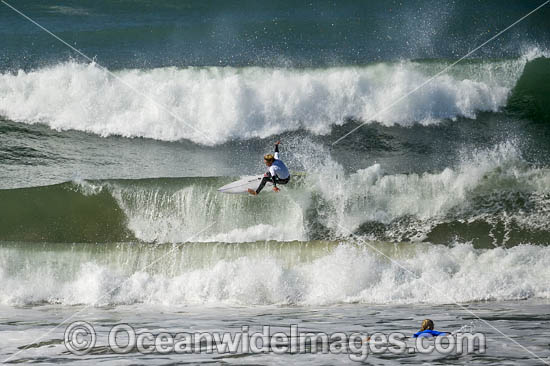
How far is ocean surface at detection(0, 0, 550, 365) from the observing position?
10938 mm

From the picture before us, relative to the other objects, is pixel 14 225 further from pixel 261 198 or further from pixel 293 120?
pixel 293 120

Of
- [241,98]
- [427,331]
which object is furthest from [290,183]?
[427,331]

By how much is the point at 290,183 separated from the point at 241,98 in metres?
4.31

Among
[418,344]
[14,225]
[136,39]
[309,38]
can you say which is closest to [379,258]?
[418,344]

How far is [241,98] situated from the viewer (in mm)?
17516

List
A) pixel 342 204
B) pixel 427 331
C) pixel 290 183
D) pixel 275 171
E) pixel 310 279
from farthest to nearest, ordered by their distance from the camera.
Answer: pixel 290 183, pixel 342 204, pixel 310 279, pixel 275 171, pixel 427 331

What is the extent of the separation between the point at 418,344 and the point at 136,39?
50.9ft

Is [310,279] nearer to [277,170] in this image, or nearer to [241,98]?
[277,170]

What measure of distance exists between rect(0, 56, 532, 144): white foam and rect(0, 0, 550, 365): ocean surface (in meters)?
0.05

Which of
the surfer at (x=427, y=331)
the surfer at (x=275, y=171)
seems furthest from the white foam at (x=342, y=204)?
the surfer at (x=427, y=331)

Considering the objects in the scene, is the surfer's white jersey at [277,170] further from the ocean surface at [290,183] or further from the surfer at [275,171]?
the ocean surface at [290,183]

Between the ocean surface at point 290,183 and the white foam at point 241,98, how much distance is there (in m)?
0.05

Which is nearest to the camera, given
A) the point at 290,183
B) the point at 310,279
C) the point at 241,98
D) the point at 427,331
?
the point at 427,331

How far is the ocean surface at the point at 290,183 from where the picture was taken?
35.9 ft
